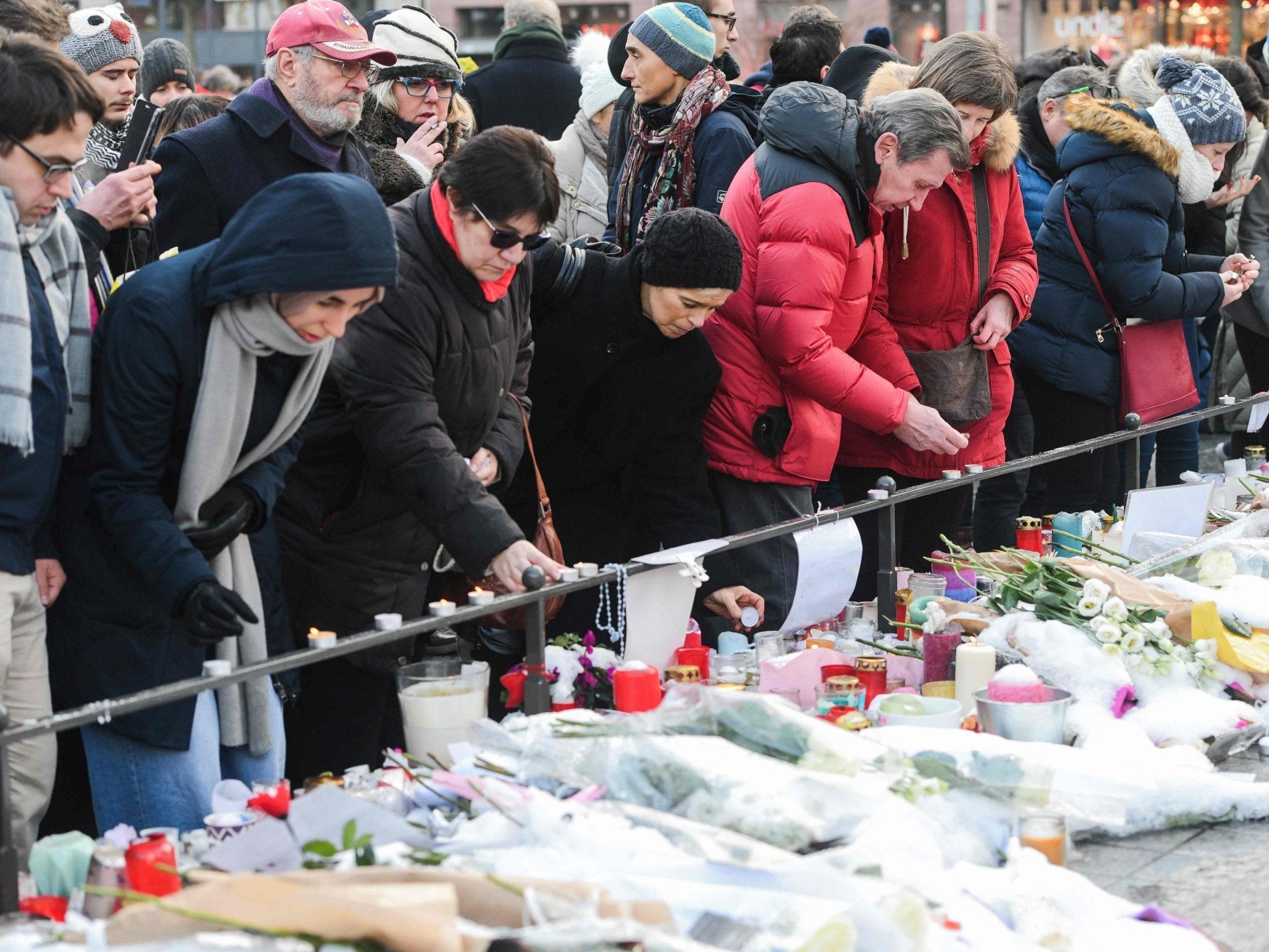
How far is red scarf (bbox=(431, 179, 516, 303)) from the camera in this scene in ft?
10.3

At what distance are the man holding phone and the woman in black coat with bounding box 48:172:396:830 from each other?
0.42 meters

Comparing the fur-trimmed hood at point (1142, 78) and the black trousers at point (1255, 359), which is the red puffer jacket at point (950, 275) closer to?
the fur-trimmed hood at point (1142, 78)

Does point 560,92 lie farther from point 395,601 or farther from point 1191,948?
point 1191,948

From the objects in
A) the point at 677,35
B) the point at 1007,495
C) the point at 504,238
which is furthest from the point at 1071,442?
the point at 504,238

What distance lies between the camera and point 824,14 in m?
5.61

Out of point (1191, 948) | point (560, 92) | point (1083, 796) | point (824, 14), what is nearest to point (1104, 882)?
point (1083, 796)

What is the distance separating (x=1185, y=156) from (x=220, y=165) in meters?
3.11

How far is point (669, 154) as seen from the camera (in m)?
4.57

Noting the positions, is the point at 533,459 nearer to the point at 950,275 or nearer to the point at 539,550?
the point at 539,550

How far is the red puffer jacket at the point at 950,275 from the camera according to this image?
175 inches

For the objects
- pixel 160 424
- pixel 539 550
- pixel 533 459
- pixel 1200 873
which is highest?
pixel 160 424

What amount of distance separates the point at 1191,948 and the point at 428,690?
1277 millimetres

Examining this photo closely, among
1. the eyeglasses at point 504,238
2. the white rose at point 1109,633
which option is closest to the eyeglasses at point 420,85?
the eyeglasses at point 504,238

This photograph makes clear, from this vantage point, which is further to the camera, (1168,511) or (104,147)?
(104,147)
